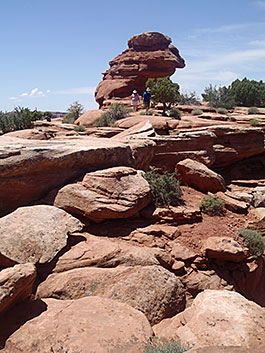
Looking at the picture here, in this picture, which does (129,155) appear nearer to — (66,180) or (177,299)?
(66,180)

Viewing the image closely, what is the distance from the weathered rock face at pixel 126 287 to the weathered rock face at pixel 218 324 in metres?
0.33

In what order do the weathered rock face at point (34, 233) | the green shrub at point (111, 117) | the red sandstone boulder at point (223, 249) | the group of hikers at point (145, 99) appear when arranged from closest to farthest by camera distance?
the weathered rock face at point (34, 233) → the red sandstone boulder at point (223, 249) → the green shrub at point (111, 117) → the group of hikers at point (145, 99)

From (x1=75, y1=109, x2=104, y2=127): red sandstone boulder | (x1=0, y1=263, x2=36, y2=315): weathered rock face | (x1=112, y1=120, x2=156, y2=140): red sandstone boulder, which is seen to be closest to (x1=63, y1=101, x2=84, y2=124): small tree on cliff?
(x1=75, y1=109, x2=104, y2=127): red sandstone boulder

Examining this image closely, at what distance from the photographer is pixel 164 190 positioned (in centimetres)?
888

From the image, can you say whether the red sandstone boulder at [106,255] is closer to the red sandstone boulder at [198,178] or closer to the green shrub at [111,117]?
the red sandstone boulder at [198,178]

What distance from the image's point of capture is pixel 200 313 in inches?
201

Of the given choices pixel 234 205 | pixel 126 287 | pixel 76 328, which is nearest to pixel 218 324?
pixel 126 287

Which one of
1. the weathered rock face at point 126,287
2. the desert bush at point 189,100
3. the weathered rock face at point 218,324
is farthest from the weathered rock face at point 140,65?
the weathered rock face at point 218,324

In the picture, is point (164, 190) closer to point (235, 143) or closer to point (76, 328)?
point (76, 328)

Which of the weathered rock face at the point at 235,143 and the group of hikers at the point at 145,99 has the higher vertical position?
the group of hikers at the point at 145,99

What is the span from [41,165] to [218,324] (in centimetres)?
512

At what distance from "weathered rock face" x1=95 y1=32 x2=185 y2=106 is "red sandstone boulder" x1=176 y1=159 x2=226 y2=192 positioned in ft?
78.6

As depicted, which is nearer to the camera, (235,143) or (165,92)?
(235,143)

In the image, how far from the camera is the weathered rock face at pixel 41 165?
7.03 m
